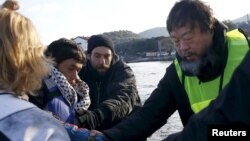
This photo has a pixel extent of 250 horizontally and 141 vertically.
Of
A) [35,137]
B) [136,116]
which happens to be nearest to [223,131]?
[35,137]

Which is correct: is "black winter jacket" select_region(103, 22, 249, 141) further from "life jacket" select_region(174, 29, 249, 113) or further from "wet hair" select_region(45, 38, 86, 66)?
"wet hair" select_region(45, 38, 86, 66)

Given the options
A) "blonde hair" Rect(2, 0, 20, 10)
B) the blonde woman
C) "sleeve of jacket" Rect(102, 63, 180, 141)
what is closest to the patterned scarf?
"sleeve of jacket" Rect(102, 63, 180, 141)

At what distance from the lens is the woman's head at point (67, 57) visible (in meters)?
3.71

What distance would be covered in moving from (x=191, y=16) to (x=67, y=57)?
1.18 metres

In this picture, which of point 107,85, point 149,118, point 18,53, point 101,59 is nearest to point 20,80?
point 18,53

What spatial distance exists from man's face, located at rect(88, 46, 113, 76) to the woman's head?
0.55m

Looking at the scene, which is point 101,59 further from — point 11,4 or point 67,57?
point 11,4

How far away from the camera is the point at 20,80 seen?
2.10 metres

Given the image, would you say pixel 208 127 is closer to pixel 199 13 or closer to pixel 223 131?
pixel 223 131

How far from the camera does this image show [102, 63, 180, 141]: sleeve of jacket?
3080 mm

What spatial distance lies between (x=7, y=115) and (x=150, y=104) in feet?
4.99

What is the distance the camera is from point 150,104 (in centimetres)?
326

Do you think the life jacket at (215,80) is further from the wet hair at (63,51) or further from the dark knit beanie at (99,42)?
the dark knit beanie at (99,42)

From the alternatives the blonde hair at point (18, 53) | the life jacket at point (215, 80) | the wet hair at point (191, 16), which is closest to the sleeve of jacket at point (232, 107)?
the blonde hair at point (18, 53)
